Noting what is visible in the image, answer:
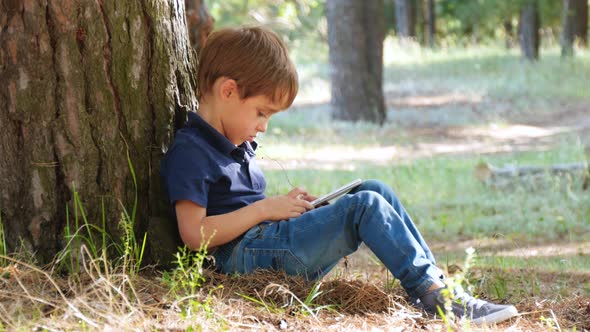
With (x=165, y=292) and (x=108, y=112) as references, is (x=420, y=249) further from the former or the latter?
(x=108, y=112)

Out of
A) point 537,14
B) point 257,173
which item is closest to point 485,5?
point 537,14

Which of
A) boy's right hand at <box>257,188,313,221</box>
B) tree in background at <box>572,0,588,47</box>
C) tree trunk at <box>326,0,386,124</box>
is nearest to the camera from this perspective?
boy's right hand at <box>257,188,313,221</box>

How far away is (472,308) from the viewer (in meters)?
3.20

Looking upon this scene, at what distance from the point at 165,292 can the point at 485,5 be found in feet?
68.9

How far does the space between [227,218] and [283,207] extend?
234mm

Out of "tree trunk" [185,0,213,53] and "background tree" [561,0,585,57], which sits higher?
"tree trunk" [185,0,213,53]

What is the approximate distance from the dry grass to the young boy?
0.11 meters

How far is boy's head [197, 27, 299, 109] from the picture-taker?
137 inches

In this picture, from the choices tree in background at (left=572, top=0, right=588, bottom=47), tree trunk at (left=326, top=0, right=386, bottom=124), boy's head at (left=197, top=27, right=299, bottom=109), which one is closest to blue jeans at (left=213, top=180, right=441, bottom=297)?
boy's head at (left=197, top=27, right=299, bottom=109)

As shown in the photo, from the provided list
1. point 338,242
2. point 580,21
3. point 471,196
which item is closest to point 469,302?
point 338,242

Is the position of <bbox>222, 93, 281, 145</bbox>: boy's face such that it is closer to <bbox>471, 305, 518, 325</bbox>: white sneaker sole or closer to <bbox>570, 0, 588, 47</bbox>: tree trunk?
<bbox>471, 305, 518, 325</bbox>: white sneaker sole

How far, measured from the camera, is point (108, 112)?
11.3 feet

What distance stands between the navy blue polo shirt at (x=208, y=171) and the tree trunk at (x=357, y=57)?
9.13m

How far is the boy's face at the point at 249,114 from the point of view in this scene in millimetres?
3514
